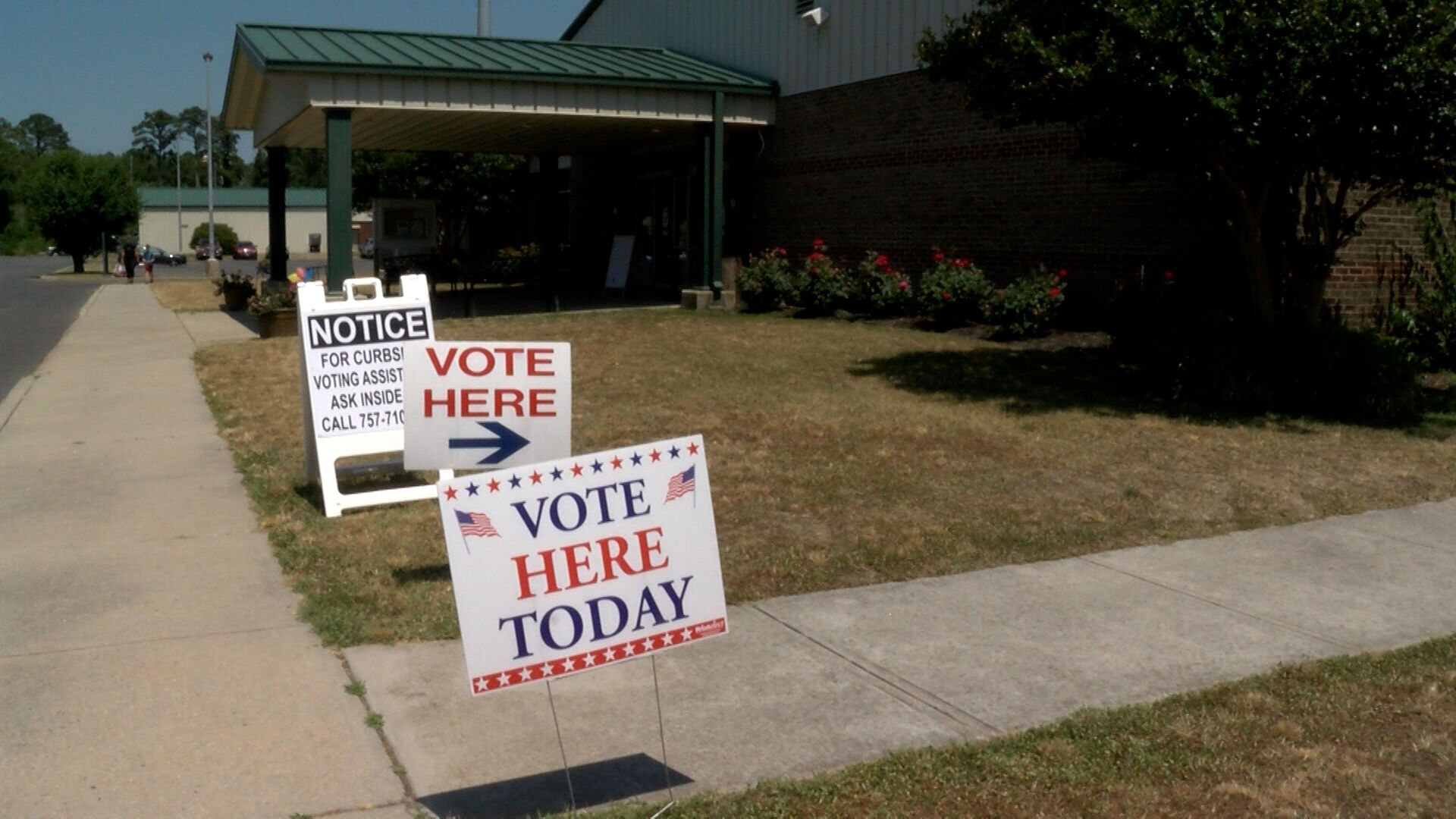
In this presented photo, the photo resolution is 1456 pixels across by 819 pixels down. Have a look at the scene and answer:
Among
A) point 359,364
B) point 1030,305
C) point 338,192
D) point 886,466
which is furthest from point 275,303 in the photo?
point 886,466

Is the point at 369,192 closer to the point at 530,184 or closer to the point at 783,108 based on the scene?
the point at 530,184

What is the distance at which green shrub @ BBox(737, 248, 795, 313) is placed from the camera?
19609 millimetres

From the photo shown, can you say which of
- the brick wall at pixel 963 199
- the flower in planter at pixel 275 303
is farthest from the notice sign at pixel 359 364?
the flower in planter at pixel 275 303

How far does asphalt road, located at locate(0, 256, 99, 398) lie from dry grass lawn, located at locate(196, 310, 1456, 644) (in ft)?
15.0

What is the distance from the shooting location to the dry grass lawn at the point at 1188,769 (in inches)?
165

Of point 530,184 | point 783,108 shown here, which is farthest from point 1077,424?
point 530,184

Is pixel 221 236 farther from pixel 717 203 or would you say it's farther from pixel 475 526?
pixel 475 526

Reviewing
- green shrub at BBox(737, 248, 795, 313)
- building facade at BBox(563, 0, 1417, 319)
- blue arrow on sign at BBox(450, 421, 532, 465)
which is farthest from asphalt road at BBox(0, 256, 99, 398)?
building facade at BBox(563, 0, 1417, 319)

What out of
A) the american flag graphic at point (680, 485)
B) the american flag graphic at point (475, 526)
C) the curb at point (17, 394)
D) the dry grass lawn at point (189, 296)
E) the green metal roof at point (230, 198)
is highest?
the green metal roof at point (230, 198)

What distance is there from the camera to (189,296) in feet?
102

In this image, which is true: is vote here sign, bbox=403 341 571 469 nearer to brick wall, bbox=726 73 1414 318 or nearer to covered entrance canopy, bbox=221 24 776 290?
brick wall, bbox=726 73 1414 318

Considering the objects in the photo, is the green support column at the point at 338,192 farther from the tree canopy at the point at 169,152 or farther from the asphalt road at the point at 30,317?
the tree canopy at the point at 169,152

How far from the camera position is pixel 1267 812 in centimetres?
415

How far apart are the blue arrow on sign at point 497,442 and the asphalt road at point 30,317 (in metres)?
9.28
